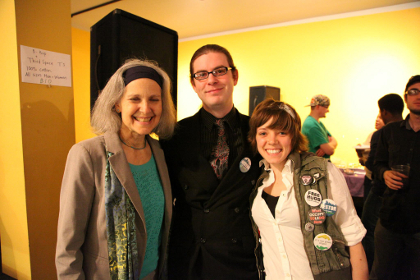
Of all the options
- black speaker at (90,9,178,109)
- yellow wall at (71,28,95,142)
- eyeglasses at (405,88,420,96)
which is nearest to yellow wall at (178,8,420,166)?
eyeglasses at (405,88,420,96)

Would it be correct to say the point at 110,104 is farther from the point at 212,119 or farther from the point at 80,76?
the point at 80,76

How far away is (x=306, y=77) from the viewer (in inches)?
199

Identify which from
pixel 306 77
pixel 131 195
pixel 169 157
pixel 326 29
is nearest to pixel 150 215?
pixel 131 195

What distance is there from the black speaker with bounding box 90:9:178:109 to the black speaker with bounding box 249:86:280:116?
137 inches

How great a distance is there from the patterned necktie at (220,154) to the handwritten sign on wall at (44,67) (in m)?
1.30

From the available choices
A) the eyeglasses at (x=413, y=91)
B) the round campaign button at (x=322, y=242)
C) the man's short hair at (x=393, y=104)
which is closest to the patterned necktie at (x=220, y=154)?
the round campaign button at (x=322, y=242)

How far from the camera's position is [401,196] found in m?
1.88

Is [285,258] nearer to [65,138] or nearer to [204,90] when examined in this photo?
[204,90]

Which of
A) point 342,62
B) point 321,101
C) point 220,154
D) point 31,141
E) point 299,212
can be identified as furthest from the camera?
point 342,62

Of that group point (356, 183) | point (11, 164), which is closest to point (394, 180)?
point (356, 183)

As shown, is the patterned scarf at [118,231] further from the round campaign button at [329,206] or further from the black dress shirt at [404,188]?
the black dress shirt at [404,188]

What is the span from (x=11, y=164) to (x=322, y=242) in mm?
2100

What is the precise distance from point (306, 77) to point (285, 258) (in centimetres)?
456

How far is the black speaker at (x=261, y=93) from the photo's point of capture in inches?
199
